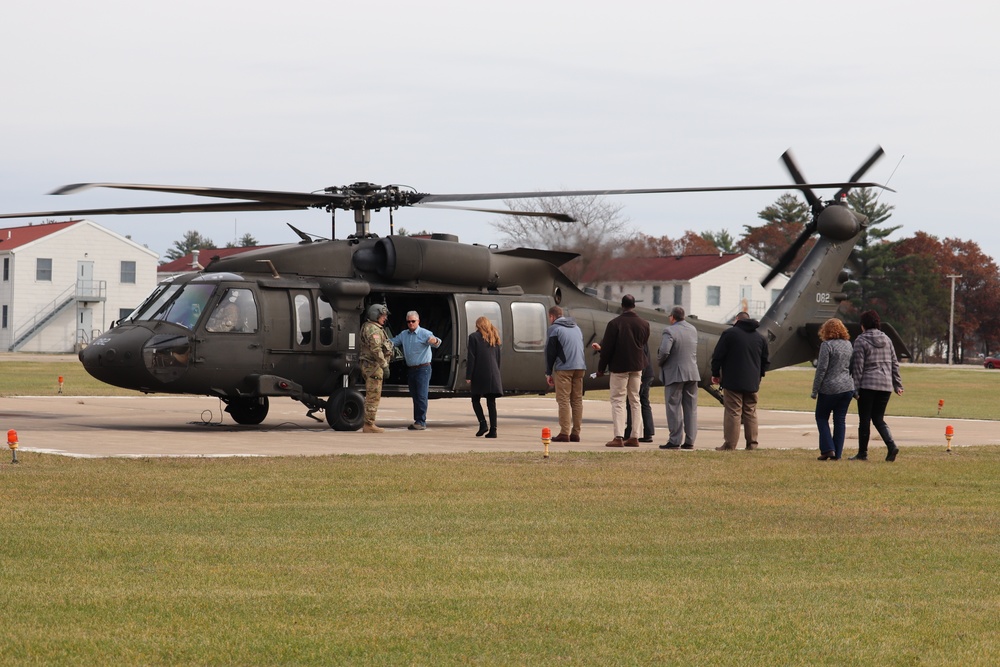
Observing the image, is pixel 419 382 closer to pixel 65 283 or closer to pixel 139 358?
pixel 139 358

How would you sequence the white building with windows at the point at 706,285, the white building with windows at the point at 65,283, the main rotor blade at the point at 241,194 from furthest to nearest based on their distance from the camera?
the white building with windows at the point at 706,285, the white building with windows at the point at 65,283, the main rotor blade at the point at 241,194

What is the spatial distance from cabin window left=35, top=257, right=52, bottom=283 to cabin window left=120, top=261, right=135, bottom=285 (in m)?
4.80

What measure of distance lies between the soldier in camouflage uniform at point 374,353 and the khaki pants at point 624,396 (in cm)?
355

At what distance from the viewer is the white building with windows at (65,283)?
3155 inches

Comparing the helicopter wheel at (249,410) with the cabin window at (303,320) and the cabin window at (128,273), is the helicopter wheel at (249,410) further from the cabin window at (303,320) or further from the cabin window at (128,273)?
the cabin window at (128,273)

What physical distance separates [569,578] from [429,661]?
2.20 metres

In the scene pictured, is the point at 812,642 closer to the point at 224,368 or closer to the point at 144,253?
the point at 224,368

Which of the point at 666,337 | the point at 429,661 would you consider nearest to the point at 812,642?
the point at 429,661

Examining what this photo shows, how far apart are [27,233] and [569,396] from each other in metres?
71.1

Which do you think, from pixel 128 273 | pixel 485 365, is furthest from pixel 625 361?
pixel 128 273

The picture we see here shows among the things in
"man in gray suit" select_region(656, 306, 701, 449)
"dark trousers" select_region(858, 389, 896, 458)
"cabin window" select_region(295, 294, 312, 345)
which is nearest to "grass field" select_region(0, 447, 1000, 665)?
"dark trousers" select_region(858, 389, 896, 458)

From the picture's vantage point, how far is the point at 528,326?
2273 centimetres

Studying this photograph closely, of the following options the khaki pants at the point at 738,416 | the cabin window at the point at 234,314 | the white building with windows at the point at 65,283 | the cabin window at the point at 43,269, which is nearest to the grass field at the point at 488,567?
the khaki pants at the point at 738,416

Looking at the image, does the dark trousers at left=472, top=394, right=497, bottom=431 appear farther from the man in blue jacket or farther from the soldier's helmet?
the soldier's helmet
